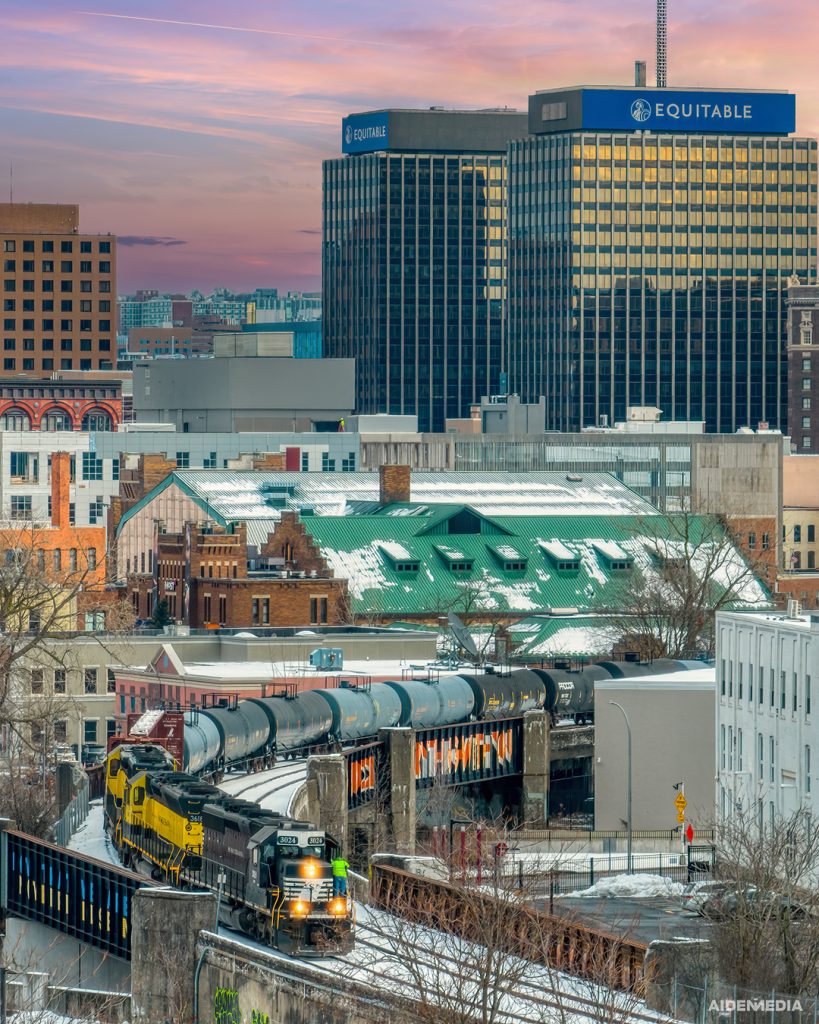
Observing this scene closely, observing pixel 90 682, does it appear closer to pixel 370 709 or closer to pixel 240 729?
pixel 370 709

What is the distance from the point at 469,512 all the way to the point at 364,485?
23301 millimetres

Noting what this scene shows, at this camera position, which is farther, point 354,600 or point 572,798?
point 354,600

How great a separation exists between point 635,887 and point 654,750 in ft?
98.2

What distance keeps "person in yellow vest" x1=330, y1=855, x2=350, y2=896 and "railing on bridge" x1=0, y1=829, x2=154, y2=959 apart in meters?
4.71

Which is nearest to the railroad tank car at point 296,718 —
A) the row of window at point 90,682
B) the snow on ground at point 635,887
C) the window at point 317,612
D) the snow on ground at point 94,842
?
the snow on ground at point 94,842

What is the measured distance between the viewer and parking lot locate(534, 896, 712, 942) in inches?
2896

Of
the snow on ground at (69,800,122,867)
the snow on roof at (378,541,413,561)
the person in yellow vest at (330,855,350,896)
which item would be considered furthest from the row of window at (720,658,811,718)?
the snow on roof at (378,541,413,561)

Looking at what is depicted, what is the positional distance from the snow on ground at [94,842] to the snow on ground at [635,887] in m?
15.2

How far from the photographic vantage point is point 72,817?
84.4 m

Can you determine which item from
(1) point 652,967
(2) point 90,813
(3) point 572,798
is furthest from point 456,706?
(1) point 652,967

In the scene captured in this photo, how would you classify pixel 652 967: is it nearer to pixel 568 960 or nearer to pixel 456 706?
pixel 568 960

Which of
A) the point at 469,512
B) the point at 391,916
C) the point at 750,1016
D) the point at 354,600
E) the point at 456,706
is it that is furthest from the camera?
the point at 469,512

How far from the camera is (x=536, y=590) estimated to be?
547 ft

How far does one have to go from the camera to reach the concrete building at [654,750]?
380 ft
